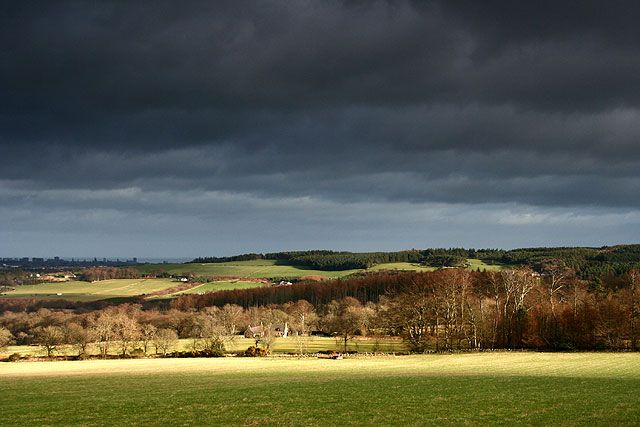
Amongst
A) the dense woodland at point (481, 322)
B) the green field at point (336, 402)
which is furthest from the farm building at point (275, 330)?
the green field at point (336, 402)

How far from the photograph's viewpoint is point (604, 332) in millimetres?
80875

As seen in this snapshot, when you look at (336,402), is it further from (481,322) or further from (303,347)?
(303,347)

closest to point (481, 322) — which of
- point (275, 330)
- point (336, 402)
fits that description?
point (336, 402)

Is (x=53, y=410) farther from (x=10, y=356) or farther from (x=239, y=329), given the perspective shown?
(x=239, y=329)

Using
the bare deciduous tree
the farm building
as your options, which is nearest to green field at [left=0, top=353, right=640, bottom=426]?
the bare deciduous tree

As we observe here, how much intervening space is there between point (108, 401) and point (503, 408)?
75.3ft

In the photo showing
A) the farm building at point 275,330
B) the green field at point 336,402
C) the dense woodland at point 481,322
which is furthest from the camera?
the farm building at point 275,330

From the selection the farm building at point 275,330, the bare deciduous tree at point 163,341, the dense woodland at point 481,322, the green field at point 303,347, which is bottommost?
the farm building at point 275,330

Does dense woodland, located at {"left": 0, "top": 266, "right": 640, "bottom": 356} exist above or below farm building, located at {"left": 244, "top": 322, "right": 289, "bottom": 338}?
above

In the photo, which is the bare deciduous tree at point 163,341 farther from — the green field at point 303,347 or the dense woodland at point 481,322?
the green field at point 303,347

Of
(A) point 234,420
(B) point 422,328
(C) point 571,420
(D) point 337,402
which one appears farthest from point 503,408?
(B) point 422,328

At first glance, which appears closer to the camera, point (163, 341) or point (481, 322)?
point (481, 322)

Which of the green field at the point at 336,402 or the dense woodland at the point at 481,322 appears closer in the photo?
the green field at the point at 336,402

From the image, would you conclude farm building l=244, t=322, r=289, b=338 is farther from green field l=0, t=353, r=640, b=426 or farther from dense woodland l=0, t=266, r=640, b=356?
green field l=0, t=353, r=640, b=426
